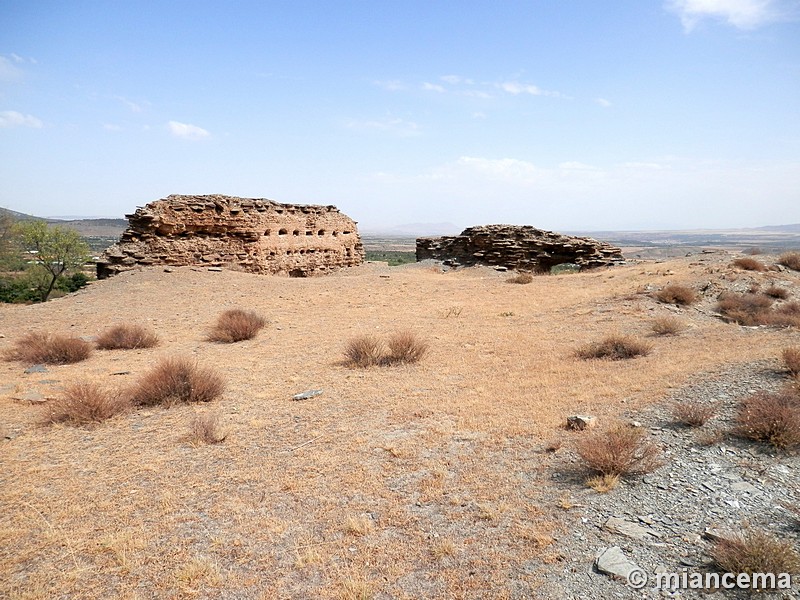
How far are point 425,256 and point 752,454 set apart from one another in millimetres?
27090

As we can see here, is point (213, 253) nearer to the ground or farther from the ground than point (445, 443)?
farther from the ground

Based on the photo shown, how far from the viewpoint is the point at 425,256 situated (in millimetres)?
30969

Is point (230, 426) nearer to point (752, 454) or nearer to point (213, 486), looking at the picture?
point (213, 486)

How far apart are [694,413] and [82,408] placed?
23.4 feet

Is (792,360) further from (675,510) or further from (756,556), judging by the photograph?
(756,556)

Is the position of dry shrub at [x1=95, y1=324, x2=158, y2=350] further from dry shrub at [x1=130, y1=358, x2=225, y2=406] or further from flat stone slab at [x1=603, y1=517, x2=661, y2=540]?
flat stone slab at [x1=603, y1=517, x2=661, y2=540]

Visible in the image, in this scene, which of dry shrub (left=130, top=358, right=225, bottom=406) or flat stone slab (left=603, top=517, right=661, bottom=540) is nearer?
flat stone slab (left=603, top=517, right=661, bottom=540)

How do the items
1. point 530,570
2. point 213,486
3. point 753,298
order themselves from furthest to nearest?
point 753,298, point 213,486, point 530,570

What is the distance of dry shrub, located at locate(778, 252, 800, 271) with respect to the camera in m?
18.4

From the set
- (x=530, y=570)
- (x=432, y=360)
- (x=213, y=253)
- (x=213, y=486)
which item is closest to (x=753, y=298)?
Result: (x=432, y=360)

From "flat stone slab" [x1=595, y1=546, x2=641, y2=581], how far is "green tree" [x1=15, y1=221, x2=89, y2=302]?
3448 centimetres

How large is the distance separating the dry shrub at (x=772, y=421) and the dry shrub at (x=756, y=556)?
1666 mm

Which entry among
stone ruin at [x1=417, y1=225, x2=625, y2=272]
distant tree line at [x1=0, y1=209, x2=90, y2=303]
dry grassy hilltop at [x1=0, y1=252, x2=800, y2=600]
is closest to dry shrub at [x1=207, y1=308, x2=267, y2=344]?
dry grassy hilltop at [x1=0, y1=252, x2=800, y2=600]

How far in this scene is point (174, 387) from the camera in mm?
6488
